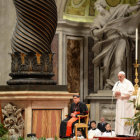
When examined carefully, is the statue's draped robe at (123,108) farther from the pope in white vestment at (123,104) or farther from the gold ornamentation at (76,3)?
the gold ornamentation at (76,3)

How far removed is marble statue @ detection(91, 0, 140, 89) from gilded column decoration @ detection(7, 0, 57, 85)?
5798 millimetres

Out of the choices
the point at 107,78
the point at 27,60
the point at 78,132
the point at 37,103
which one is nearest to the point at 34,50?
the point at 27,60

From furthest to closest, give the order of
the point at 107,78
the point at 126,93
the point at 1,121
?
the point at 107,78
the point at 126,93
the point at 1,121

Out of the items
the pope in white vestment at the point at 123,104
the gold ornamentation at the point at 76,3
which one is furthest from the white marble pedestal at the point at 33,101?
the gold ornamentation at the point at 76,3

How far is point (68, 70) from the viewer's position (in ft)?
55.8

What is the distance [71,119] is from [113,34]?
6.40 metres

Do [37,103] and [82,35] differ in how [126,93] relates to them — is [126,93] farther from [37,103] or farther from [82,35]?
[82,35]

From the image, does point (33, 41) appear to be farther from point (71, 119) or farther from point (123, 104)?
point (123, 104)

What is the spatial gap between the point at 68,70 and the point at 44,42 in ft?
22.3

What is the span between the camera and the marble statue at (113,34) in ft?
52.1

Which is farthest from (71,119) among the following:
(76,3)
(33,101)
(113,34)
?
(76,3)

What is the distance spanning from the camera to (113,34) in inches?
634

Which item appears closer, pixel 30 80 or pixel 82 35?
pixel 30 80

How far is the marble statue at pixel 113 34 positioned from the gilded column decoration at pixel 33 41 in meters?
5.80
